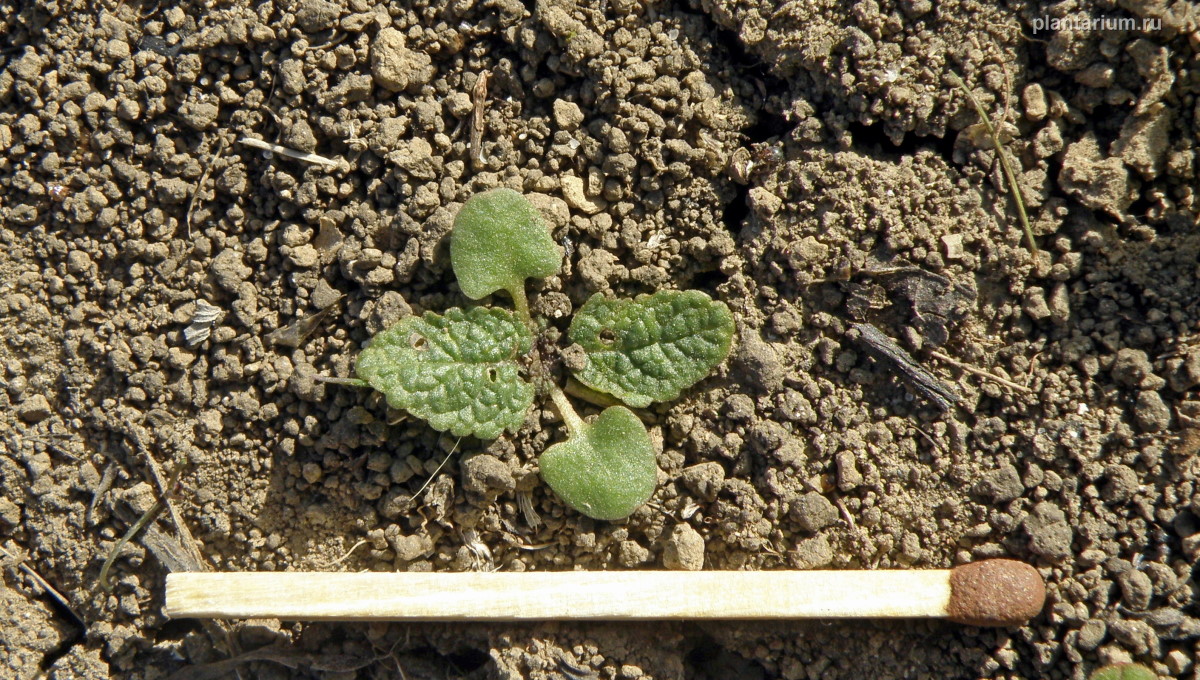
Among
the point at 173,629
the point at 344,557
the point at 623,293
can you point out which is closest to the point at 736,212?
the point at 623,293

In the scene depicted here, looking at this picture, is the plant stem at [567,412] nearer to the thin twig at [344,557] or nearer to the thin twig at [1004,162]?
the thin twig at [344,557]

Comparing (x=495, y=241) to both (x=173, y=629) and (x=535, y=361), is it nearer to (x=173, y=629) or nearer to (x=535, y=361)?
(x=535, y=361)

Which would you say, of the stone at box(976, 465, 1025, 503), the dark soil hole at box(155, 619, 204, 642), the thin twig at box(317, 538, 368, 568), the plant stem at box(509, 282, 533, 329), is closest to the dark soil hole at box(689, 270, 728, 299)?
the plant stem at box(509, 282, 533, 329)

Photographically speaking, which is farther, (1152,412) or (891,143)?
(891,143)

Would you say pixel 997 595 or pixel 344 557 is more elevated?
pixel 997 595

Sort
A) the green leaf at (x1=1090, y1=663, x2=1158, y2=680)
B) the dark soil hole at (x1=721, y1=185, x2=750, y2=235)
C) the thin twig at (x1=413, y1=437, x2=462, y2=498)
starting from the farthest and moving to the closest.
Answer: the dark soil hole at (x1=721, y1=185, x2=750, y2=235) → the thin twig at (x1=413, y1=437, x2=462, y2=498) → the green leaf at (x1=1090, y1=663, x2=1158, y2=680)

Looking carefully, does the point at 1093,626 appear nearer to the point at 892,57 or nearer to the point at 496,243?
the point at 892,57

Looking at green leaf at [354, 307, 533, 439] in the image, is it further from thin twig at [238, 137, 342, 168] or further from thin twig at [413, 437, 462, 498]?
thin twig at [238, 137, 342, 168]

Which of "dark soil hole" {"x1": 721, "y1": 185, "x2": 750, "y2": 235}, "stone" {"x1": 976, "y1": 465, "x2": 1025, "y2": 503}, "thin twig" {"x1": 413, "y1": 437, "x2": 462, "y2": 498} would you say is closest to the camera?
"stone" {"x1": 976, "y1": 465, "x2": 1025, "y2": 503}

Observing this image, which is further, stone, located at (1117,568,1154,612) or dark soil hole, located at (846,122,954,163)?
dark soil hole, located at (846,122,954,163)
